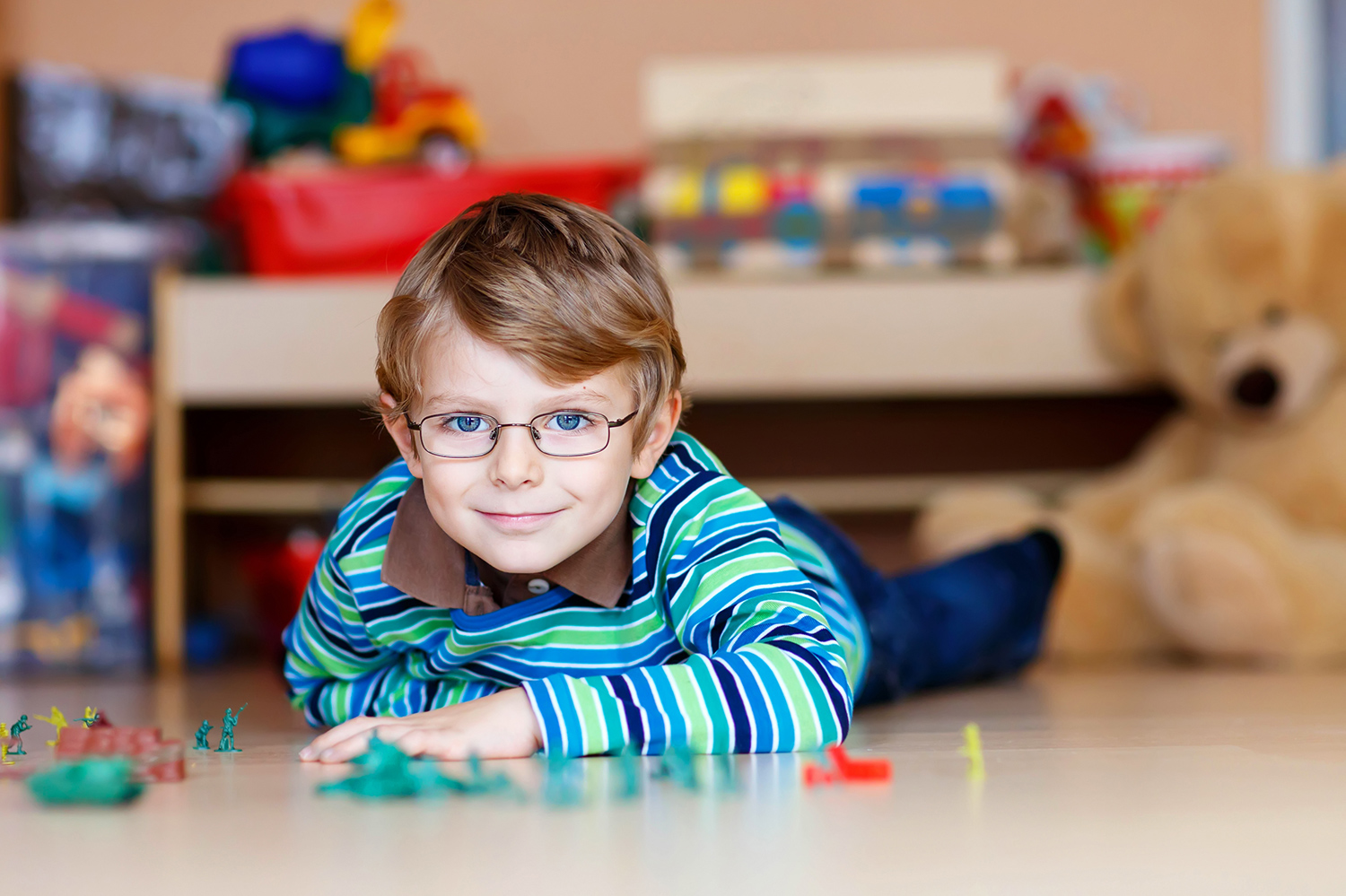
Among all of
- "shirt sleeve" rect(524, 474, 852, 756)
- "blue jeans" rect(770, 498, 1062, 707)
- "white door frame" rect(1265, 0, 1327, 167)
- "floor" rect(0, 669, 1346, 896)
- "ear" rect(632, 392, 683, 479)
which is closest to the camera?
"floor" rect(0, 669, 1346, 896)

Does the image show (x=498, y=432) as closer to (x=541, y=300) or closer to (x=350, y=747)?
(x=541, y=300)

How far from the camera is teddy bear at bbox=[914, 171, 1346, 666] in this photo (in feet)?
4.45

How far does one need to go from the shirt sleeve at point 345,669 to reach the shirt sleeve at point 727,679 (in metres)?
0.20

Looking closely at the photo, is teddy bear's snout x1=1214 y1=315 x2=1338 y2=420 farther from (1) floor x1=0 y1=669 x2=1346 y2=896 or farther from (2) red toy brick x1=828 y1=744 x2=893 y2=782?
(2) red toy brick x1=828 y1=744 x2=893 y2=782

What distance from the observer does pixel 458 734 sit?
67cm

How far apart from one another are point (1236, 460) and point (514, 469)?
1153 millimetres

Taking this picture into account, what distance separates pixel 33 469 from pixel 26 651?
8.9 inches

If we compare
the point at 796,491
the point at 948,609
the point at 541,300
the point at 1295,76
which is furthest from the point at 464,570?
the point at 1295,76

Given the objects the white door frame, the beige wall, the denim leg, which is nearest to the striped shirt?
the denim leg

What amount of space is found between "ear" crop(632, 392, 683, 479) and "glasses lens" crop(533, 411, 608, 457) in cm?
5

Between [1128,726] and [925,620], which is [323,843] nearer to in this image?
[1128,726]

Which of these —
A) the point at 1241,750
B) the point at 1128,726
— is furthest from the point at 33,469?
the point at 1241,750

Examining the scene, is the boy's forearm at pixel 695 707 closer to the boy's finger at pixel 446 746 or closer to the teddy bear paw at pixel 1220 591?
the boy's finger at pixel 446 746

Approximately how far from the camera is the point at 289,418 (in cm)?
214
